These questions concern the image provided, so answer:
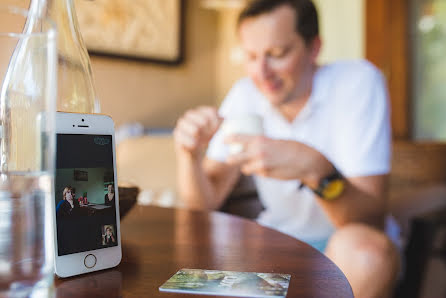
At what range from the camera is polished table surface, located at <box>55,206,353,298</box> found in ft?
1.54

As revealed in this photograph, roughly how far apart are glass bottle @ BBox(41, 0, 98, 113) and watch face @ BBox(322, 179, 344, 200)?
630 mm

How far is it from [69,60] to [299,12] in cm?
111

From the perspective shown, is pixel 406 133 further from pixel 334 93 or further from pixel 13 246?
pixel 13 246

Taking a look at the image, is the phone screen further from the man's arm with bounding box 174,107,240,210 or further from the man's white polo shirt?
the man's white polo shirt

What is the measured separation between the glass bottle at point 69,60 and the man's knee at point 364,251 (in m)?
0.55

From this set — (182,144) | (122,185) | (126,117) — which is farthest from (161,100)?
(122,185)

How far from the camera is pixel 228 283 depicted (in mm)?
470

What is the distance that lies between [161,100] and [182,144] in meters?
1.89

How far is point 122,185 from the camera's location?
71cm

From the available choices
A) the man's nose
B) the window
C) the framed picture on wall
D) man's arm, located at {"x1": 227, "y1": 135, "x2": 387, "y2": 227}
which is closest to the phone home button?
man's arm, located at {"x1": 227, "y1": 135, "x2": 387, "y2": 227}

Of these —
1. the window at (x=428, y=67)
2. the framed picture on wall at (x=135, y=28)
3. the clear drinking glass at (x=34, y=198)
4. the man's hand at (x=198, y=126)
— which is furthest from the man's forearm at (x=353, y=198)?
the framed picture on wall at (x=135, y=28)

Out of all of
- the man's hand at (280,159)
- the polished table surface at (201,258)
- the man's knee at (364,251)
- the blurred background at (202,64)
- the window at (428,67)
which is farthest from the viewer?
the window at (428,67)

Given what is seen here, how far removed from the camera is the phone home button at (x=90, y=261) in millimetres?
527

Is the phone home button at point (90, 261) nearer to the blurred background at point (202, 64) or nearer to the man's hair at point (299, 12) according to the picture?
the man's hair at point (299, 12)
